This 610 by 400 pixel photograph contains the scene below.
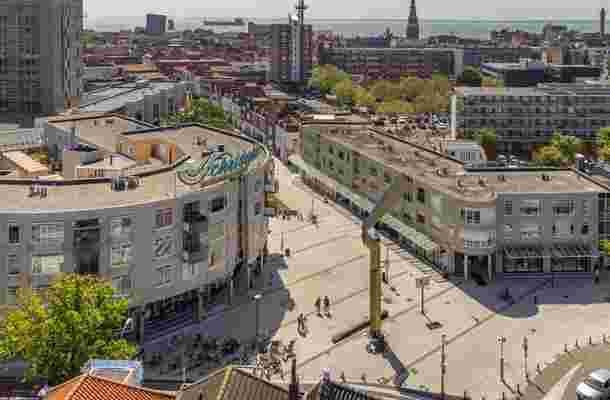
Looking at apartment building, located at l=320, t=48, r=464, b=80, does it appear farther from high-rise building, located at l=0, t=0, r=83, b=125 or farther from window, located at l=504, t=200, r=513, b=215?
window, located at l=504, t=200, r=513, b=215

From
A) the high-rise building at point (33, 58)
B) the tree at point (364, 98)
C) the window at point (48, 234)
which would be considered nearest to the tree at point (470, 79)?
the tree at point (364, 98)

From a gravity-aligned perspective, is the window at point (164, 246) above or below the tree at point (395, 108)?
below

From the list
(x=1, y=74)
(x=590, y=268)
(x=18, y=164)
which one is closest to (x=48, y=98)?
(x=1, y=74)

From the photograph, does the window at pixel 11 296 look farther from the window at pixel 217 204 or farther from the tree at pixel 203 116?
the tree at pixel 203 116

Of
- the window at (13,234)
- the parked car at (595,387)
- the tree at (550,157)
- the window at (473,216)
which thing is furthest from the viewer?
the tree at (550,157)

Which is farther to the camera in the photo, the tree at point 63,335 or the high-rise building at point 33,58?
the high-rise building at point 33,58

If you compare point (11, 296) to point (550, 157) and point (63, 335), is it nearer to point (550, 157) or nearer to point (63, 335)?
point (63, 335)
